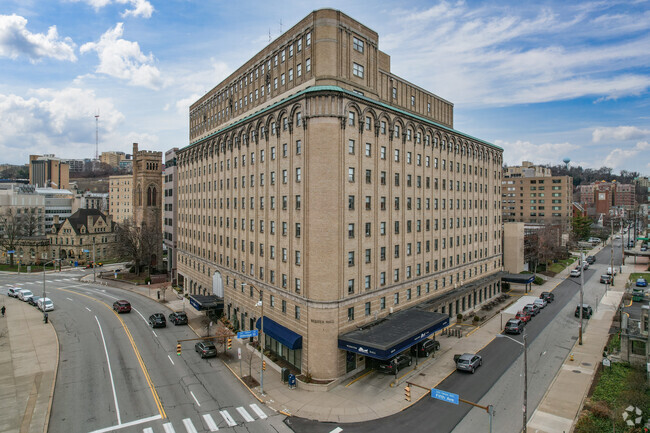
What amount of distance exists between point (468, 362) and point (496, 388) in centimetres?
328

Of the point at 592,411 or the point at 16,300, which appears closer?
the point at 592,411

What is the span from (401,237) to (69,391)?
33.8 meters

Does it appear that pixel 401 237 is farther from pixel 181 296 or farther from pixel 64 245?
pixel 64 245

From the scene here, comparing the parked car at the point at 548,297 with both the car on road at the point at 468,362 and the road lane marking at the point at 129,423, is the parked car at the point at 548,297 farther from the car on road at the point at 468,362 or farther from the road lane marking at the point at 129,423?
the road lane marking at the point at 129,423

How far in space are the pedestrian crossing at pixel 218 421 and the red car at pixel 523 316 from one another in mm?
36916

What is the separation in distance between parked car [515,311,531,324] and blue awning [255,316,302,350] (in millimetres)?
31361

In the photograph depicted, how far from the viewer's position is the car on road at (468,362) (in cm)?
3431

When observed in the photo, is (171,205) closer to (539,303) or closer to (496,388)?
(496,388)

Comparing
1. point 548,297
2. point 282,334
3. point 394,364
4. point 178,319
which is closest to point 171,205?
point 178,319

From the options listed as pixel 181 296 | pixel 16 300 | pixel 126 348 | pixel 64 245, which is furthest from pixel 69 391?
pixel 64 245

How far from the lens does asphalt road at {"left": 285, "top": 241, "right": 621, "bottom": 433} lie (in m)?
25.9

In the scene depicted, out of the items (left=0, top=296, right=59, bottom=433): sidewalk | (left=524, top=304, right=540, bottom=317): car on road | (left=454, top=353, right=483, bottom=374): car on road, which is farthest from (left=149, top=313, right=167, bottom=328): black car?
(left=524, top=304, right=540, bottom=317): car on road

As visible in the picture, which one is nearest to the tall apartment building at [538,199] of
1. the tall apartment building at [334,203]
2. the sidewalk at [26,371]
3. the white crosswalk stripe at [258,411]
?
the tall apartment building at [334,203]

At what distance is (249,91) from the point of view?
52.2 meters
